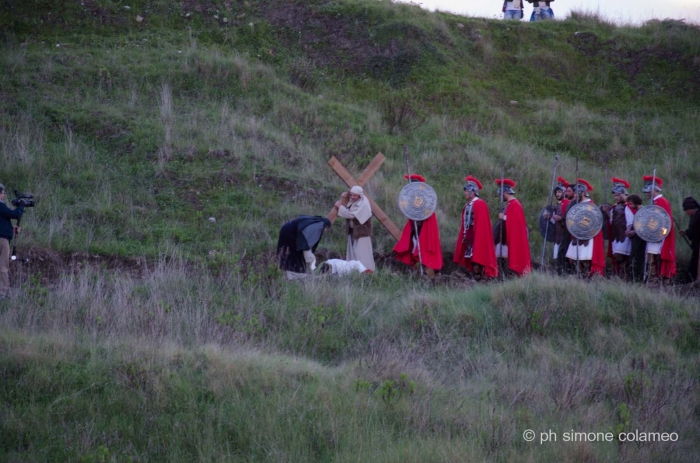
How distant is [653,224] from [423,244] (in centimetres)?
390

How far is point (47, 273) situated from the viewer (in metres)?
11.3

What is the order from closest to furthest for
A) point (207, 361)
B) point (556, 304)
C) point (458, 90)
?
point (207, 361) < point (556, 304) < point (458, 90)

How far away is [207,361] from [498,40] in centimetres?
1938

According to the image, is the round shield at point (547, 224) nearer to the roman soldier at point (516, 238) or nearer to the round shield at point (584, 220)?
the roman soldier at point (516, 238)

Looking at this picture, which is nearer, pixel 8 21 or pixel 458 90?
pixel 8 21

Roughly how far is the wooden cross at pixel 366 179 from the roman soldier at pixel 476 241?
120cm

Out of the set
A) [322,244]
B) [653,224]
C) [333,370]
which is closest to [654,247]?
[653,224]

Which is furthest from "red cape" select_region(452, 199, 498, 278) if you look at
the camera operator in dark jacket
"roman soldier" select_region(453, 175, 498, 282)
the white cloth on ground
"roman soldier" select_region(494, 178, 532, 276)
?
the camera operator in dark jacket

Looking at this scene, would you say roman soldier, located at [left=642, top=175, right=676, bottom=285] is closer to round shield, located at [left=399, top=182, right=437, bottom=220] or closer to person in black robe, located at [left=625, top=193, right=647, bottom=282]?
person in black robe, located at [left=625, top=193, right=647, bottom=282]

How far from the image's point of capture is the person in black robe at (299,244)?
1177cm

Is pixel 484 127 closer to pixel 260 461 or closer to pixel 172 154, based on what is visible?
pixel 172 154

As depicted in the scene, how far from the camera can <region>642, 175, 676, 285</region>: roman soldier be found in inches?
507

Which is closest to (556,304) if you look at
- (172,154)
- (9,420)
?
(9,420)

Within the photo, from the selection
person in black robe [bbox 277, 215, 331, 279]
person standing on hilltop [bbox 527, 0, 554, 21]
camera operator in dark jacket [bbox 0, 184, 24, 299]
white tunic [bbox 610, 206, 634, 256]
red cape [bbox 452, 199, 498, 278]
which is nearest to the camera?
camera operator in dark jacket [bbox 0, 184, 24, 299]
